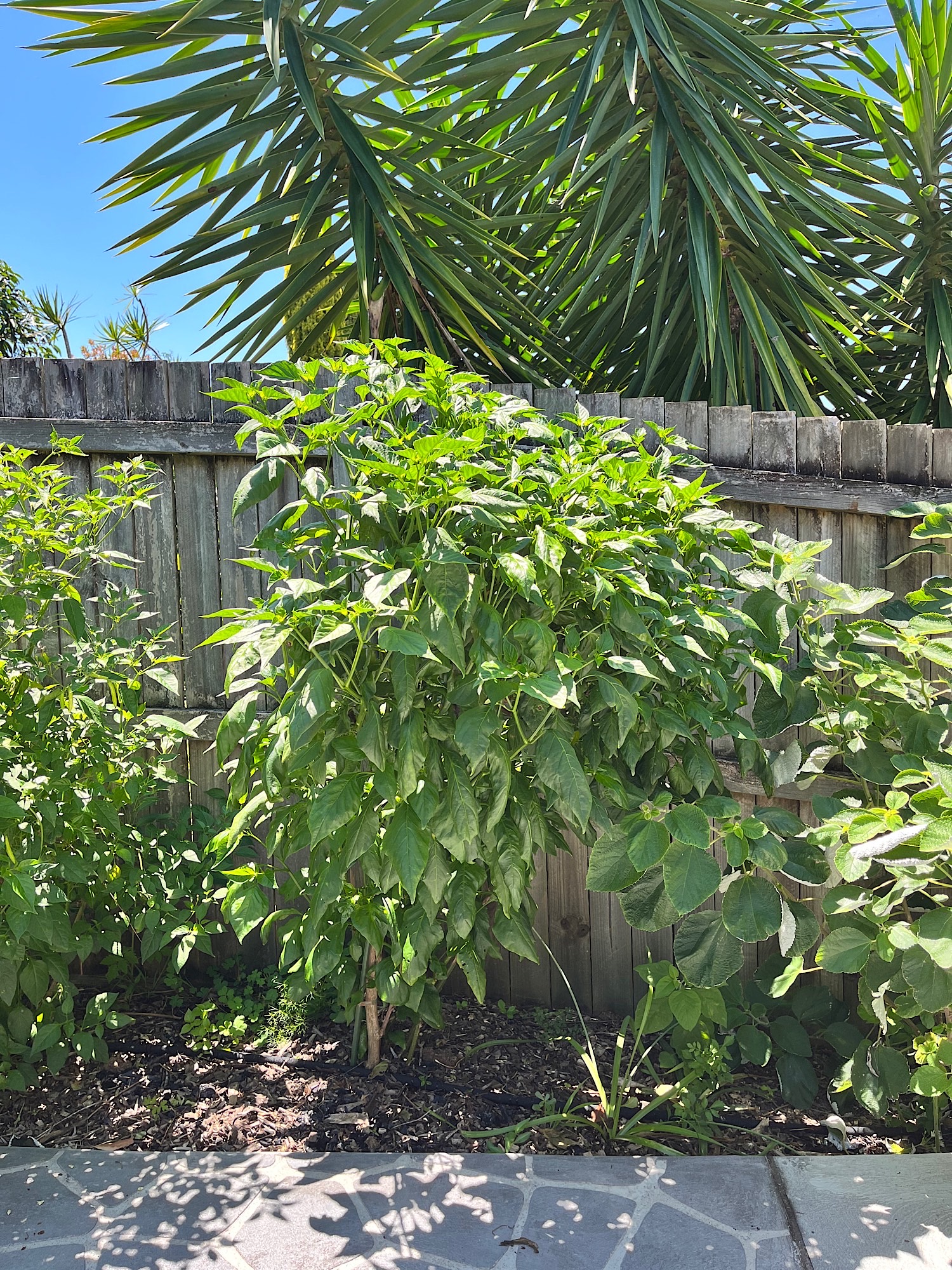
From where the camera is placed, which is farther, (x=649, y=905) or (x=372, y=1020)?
(x=372, y=1020)

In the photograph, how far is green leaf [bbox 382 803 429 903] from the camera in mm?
1529

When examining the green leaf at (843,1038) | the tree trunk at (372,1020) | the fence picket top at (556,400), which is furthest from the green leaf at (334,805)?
the green leaf at (843,1038)

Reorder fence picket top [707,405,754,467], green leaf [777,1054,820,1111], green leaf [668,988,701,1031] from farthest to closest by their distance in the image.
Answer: fence picket top [707,405,754,467], green leaf [777,1054,820,1111], green leaf [668,988,701,1031]

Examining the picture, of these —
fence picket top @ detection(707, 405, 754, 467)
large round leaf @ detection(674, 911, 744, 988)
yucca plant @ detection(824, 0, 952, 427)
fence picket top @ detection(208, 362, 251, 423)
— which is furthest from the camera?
yucca plant @ detection(824, 0, 952, 427)

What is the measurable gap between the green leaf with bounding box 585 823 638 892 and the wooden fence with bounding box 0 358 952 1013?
64cm

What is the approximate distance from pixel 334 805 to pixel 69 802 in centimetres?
69

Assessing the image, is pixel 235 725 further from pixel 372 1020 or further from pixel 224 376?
pixel 224 376

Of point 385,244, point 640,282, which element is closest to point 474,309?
point 385,244

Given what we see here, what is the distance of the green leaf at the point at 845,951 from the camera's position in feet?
5.60

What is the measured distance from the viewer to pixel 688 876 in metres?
1.60

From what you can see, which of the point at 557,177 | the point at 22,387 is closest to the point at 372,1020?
the point at 22,387

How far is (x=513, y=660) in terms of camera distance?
1540 millimetres

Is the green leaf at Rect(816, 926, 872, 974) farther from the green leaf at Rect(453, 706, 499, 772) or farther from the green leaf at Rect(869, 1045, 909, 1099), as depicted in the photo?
the green leaf at Rect(453, 706, 499, 772)

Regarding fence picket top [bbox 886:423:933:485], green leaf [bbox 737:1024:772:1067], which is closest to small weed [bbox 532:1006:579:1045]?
green leaf [bbox 737:1024:772:1067]
